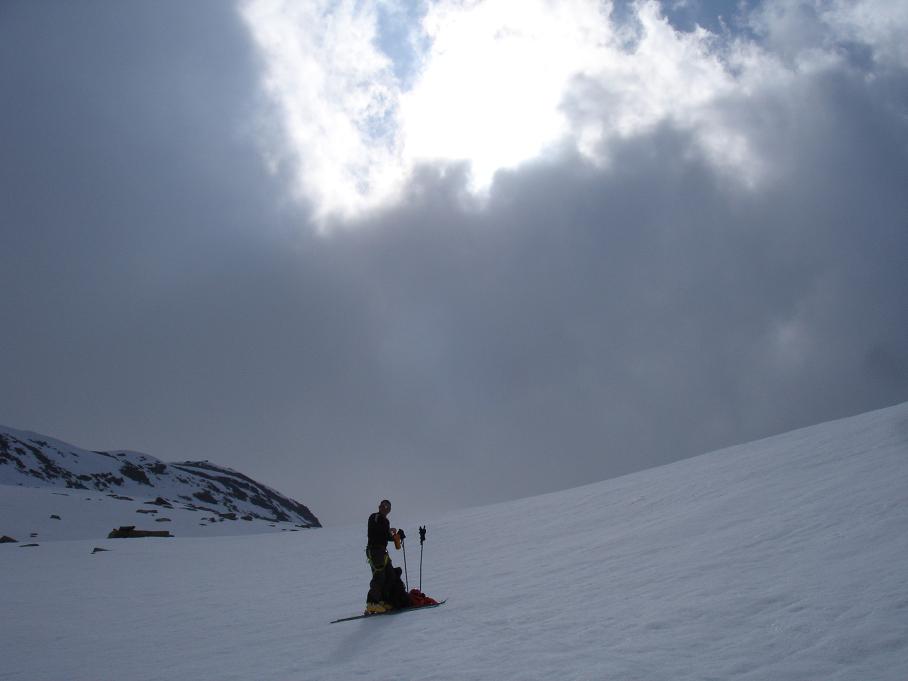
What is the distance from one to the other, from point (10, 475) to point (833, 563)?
75696 mm

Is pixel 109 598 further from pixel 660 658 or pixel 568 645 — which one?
pixel 660 658

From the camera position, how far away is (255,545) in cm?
2870

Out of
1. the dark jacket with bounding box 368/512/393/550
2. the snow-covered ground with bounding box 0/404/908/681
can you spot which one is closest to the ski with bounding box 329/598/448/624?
the snow-covered ground with bounding box 0/404/908/681

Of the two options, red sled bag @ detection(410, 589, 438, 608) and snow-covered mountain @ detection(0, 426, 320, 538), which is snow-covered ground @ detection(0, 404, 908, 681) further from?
snow-covered mountain @ detection(0, 426, 320, 538)

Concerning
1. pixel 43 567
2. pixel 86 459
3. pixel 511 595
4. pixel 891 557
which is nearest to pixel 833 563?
pixel 891 557

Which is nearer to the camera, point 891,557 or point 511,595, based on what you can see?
point 891,557

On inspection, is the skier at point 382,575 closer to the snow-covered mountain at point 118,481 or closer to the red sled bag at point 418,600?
the red sled bag at point 418,600

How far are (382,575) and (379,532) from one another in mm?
753

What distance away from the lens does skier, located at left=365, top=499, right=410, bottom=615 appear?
34.5 feet

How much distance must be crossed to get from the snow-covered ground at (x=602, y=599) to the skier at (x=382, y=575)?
542 millimetres

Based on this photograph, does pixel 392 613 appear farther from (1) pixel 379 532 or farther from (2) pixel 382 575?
(1) pixel 379 532

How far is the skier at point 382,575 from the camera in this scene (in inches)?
414

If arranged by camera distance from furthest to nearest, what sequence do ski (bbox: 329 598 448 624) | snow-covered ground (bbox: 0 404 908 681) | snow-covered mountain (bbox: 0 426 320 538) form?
1. snow-covered mountain (bbox: 0 426 320 538)
2. ski (bbox: 329 598 448 624)
3. snow-covered ground (bbox: 0 404 908 681)

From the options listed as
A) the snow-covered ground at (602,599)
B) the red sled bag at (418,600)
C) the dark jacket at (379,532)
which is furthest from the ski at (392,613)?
the dark jacket at (379,532)
